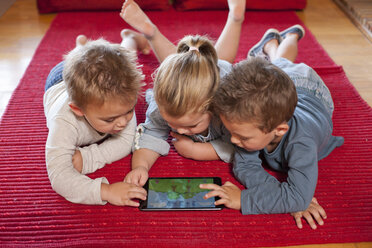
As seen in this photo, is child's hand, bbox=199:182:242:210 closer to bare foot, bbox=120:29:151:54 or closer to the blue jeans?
the blue jeans

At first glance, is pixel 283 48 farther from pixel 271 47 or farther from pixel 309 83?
pixel 309 83

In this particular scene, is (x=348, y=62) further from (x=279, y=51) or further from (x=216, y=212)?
(x=216, y=212)

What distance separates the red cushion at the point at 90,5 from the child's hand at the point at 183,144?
1054 mm

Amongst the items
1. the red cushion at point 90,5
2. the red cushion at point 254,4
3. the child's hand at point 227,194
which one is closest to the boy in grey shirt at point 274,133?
the child's hand at point 227,194

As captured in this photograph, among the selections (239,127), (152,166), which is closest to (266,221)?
(239,127)

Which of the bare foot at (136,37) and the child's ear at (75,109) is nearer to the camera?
the child's ear at (75,109)

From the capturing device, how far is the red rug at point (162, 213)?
0.84 meters

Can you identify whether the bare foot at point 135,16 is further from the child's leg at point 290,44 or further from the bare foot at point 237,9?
the child's leg at point 290,44

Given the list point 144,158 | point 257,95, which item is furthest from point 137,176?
point 257,95

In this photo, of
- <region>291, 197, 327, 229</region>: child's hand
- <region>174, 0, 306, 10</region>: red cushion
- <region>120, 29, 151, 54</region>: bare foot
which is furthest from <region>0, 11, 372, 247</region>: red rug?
<region>174, 0, 306, 10</region>: red cushion

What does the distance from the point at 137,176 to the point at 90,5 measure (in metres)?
1.23

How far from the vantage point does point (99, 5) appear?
1.87m

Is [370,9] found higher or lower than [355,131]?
higher

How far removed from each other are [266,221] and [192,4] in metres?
1.33
